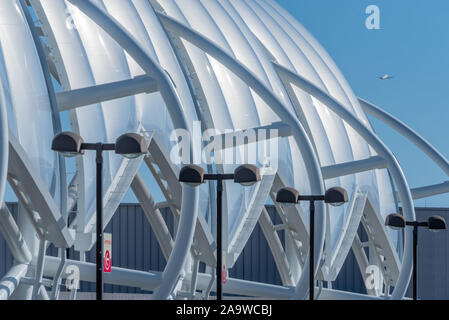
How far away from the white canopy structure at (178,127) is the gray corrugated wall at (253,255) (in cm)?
998

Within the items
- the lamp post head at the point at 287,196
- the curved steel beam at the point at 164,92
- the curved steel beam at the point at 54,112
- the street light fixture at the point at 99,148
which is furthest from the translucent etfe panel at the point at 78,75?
the street light fixture at the point at 99,148

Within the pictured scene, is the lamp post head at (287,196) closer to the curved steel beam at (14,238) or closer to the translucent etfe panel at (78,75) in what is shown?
the translucent etfe panel at (78,75)

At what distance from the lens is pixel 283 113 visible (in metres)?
27.8

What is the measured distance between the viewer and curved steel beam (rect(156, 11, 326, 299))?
90.5 ft

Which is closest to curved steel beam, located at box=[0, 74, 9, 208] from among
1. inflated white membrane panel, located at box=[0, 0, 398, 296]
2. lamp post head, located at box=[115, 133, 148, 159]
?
inflated white membrane panel, located at box=[0, 0, 398, 296]

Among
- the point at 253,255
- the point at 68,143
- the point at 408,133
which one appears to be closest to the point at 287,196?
the point at 68,143

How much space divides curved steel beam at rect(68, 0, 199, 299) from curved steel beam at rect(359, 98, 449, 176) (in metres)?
A: 23.0

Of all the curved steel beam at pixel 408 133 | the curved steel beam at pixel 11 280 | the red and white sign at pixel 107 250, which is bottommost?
the curved steel beam at pixel 11 280

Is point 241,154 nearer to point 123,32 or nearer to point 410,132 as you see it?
point 123,32

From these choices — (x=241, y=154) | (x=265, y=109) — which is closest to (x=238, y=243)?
(x=241, y=154)

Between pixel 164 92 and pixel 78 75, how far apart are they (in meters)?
2.14

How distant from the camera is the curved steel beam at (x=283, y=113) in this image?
1086 inches

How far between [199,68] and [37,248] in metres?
10.4

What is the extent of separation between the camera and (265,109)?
31766 mm
